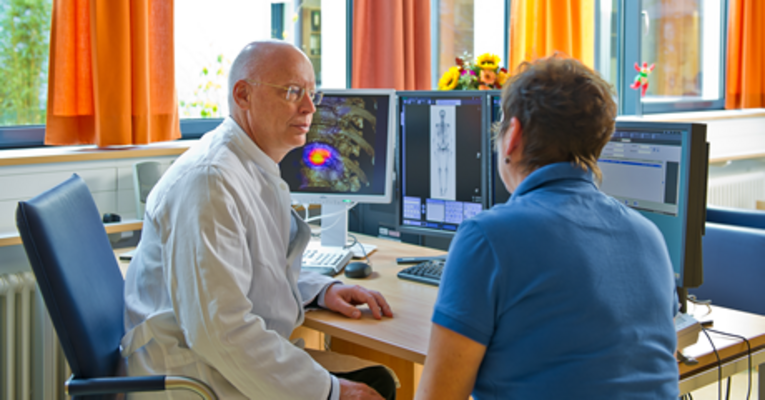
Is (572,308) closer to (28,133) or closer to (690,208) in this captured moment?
(690,208)

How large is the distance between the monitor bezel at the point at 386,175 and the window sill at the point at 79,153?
644mm

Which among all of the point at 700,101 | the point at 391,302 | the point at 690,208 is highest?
the point at 700,101

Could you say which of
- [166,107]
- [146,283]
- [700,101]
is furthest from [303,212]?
[700,101]

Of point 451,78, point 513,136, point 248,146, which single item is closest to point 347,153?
point 451,78

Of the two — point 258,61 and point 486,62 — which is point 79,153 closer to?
point 258,61

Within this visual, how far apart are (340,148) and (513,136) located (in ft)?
3.81

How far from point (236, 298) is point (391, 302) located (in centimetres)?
53

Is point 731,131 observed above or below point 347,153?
above

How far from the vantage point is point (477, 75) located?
251 cm

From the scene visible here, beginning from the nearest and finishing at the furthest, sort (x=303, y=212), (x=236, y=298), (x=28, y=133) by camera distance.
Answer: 1. (x=236, y=298)
2. (x=28, y=133)
3. (x=303, y=212)

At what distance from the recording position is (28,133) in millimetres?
2523

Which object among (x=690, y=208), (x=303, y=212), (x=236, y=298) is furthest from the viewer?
(x=303, y=212)

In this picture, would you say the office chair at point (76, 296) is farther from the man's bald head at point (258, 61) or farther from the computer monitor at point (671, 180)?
the computer monitor at point (671, 180)

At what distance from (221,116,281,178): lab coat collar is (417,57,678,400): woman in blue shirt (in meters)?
0.68
